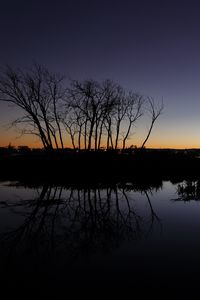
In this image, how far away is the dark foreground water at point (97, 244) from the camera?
17.6ft

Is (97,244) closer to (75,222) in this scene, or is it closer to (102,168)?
(75,222)

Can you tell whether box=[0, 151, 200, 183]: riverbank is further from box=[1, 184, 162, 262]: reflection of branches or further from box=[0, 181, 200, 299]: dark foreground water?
box=[0, 181, 200, 299]: dark foreground water

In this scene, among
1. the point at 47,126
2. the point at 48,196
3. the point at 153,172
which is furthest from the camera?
the point at 47,126

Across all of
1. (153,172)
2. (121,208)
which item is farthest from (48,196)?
(153,172)

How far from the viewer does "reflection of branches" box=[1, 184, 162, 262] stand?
7539mm

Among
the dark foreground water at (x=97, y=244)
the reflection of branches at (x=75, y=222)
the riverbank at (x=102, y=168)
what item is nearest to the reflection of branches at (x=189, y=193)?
the dark foreground water at (x=97, y=244)

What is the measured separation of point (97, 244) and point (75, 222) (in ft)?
8.08

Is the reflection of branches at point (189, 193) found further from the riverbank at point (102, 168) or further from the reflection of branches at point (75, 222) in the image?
the riverbank at point (102, 168)

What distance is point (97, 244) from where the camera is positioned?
755cm

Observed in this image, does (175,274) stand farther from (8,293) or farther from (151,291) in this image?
(8,293)

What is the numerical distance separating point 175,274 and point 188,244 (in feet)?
6.58

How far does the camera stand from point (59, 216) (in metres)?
10.7

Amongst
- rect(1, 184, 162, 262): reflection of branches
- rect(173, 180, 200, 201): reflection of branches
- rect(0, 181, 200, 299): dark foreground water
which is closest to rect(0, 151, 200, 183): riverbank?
rect(173, 180, 200, 201): reflection of branches

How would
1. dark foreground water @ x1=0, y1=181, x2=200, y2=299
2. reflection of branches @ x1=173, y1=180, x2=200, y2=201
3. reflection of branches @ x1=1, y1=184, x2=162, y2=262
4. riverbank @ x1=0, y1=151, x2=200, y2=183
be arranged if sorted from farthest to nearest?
riverbank @ x1=0, y1=151, x2=200, y2=183 → reflection of branches @ x1=173, y1=180, x2=200, y2=201 → reflection of branches @ x1=1, y1=184, x2=162, y2=262 → dark foreground water @ x1=0, y1=181, x2=200, y2=299
